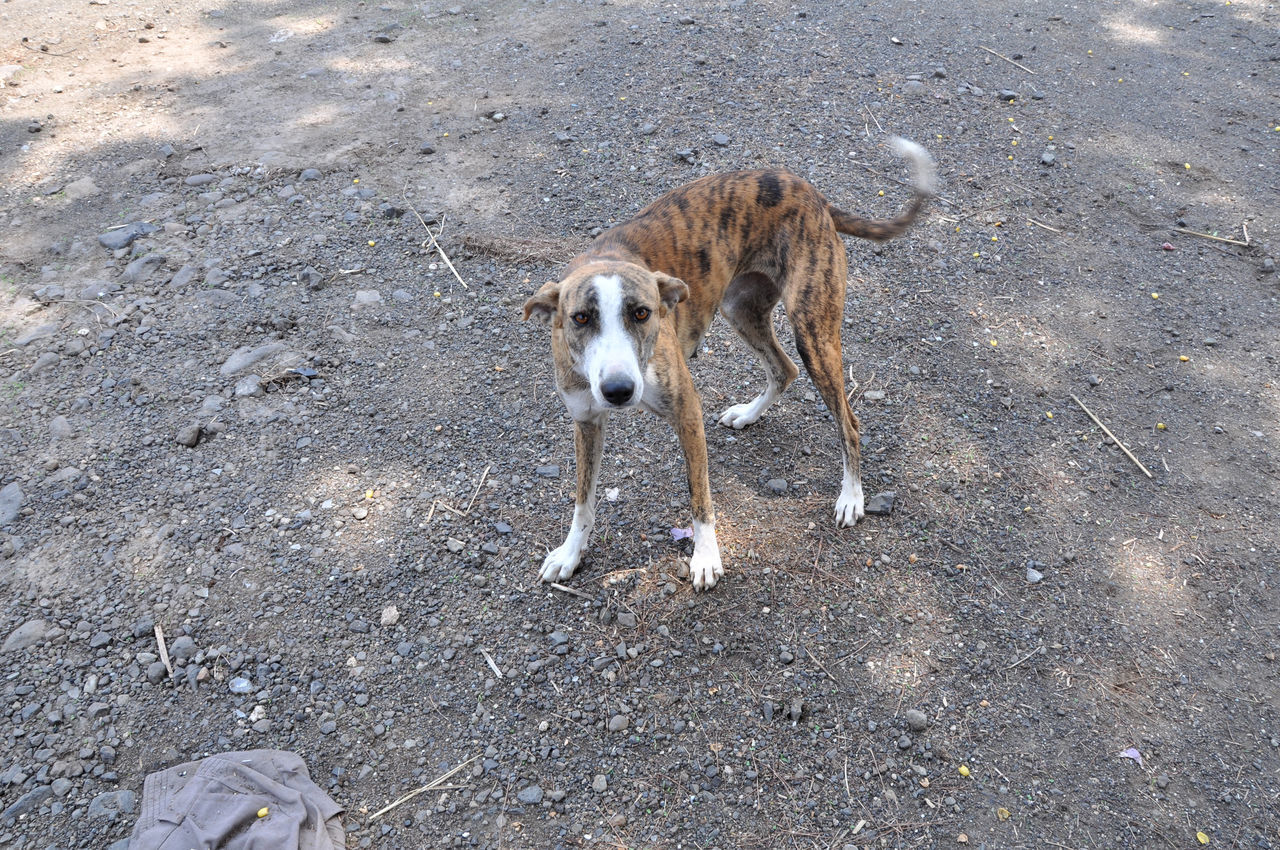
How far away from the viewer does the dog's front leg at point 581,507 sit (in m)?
3.71

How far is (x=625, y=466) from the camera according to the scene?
4449mm

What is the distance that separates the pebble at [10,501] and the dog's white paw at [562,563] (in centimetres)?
265

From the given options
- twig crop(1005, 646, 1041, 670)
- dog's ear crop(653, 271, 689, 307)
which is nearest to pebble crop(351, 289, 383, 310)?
dog's ear crop(653, 271, 689, 307)

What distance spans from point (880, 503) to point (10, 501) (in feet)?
14.4

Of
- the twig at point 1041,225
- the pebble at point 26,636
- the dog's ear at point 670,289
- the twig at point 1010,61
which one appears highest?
the dog's ear at point 670,289

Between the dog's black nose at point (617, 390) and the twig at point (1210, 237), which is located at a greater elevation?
the dog's black nose at point (617, 390)

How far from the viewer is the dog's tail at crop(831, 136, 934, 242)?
4.08 m

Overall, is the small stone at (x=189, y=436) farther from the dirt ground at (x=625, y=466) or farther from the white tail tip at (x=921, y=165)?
the white tail tip at (x=921, y=165)

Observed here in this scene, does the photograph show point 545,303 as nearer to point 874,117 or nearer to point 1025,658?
point 1025,658

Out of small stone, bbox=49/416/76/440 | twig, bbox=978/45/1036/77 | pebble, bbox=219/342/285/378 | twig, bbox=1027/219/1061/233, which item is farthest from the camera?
twig, bbox=978/45/1036/77

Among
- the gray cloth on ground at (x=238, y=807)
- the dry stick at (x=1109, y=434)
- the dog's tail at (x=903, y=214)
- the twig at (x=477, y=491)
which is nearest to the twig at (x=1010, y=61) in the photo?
the dry stick at (x=1109, y=434)

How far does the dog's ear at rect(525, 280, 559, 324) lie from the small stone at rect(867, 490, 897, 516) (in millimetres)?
1920

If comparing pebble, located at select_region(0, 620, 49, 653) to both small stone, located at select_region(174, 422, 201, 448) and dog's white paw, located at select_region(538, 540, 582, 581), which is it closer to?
small stone, located at select_region(174, 422, 201, 448)

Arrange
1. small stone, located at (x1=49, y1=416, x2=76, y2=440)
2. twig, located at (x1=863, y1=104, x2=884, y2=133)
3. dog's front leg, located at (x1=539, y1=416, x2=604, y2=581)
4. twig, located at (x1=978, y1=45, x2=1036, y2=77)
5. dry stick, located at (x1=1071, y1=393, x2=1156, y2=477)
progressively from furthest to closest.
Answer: twig, located at (x1=978, y1=45, x2=1036, y2=77)
twig, located at (x1=863, y1=104, x2=884, y2=133)
small stone, located at (x1=49, y1=416, x2=76, y2=440)
dry stick, located at (x1=1071, y1=393, x2=1156, y2=477)
dog's front leg, located at (x1=539, y1=416, x2=604, y2=581)
